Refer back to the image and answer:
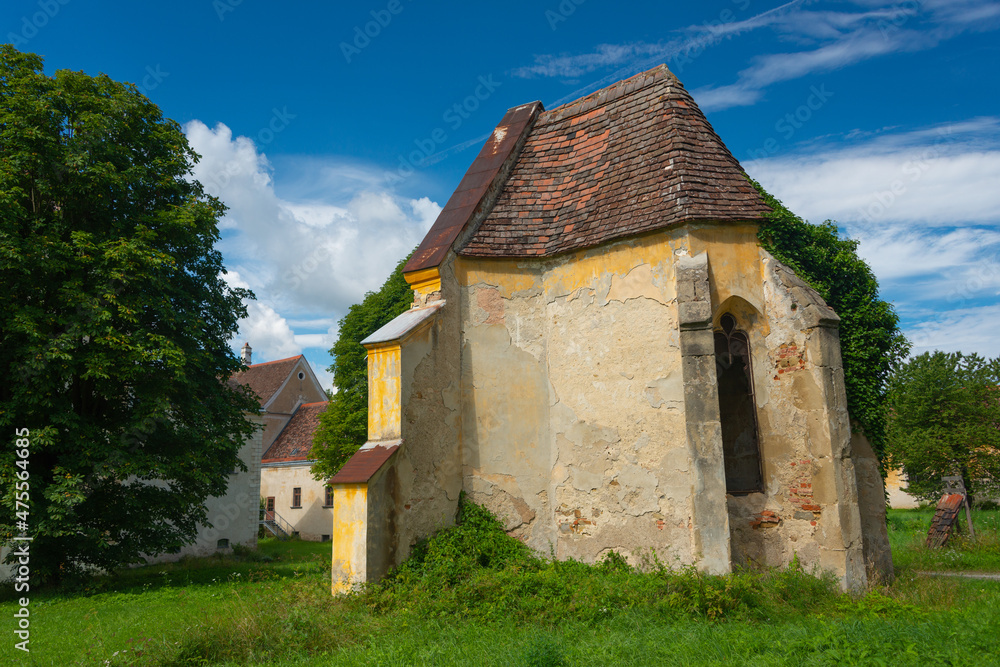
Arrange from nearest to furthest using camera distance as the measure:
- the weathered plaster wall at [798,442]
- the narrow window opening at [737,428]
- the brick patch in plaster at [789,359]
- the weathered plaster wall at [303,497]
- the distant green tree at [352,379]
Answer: the weathered plaster wall at [798,442]
the brick patch in plaster at [789,359]
the narrow window opening at [737,428]
the distant green tree at [352,379]
the weathered plaster wall at [303,497]

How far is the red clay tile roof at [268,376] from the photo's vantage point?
33.6 metres

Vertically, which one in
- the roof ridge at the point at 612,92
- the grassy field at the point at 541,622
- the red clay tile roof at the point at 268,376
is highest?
the roof ridge at the point at 612,92

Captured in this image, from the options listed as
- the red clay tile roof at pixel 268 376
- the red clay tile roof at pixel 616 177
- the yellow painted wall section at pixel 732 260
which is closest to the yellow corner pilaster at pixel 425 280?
the red clay tile roof at pixel 616 177

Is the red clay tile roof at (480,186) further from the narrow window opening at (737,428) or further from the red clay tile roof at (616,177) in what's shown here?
the narrow window opening at (737,428)

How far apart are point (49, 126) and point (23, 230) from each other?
6.94ft

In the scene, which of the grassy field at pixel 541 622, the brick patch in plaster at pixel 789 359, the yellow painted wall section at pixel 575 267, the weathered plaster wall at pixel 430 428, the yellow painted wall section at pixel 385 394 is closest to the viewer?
the grassy field at pixel 541 622

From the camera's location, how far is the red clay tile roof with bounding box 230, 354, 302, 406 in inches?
1321

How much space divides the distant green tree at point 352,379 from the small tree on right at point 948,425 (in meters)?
17.0

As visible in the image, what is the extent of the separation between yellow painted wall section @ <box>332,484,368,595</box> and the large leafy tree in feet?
18.7

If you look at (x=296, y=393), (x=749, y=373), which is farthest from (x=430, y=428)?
(x=296, y=393)

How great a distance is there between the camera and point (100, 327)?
11508mm

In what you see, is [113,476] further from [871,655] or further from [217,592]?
[871,655]

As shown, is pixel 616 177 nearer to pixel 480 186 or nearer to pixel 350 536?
pixel 480 186

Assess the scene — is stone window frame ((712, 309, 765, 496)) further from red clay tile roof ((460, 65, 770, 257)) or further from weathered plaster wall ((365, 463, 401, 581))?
weathered plaster wall ((365, 463, 401, 581))
